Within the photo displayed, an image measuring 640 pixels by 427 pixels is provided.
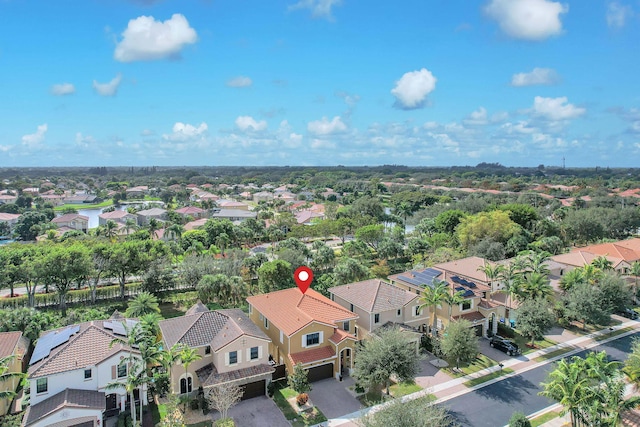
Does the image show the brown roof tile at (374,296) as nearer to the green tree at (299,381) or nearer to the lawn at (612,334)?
the green tree at (299,381)

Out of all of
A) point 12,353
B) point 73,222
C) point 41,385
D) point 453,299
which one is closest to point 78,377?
point 41,385

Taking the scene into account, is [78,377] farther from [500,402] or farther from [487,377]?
[487,377]

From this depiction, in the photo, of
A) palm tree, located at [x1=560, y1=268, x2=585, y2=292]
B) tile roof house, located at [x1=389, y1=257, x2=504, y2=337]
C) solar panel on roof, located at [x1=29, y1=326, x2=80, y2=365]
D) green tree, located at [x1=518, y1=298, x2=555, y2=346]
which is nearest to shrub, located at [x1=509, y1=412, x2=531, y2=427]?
tile roof house, located at [x1=389, y1=257, x2=504, y2=337]

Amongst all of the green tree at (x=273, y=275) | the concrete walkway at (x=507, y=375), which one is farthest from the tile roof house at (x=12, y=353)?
the green tree at (x=273, y=275)

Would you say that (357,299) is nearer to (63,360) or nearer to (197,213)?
(63,360)

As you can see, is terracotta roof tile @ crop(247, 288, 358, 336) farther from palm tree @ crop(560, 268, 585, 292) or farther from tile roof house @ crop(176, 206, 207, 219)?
tile roof house @ crop(176, 206, 207, 219)

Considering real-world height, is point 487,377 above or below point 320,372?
below
